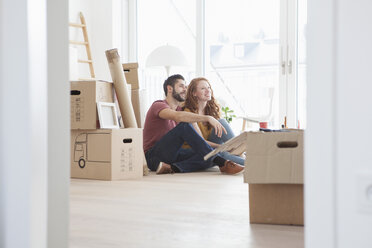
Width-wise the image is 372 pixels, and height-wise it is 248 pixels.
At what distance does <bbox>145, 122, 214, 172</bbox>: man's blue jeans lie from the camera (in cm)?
367

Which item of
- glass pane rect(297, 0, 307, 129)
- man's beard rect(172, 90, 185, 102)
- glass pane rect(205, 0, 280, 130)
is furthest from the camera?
glass pane rect(205, 0, 280, 130)

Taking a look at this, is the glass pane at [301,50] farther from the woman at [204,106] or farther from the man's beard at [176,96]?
the man's beard at [176,96]

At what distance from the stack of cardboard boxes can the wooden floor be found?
0.96 ft

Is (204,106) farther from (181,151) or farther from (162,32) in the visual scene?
(162,32)

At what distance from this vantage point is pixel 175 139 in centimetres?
371

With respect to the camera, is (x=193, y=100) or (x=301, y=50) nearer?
(x=193, y=100)

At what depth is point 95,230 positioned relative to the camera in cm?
160

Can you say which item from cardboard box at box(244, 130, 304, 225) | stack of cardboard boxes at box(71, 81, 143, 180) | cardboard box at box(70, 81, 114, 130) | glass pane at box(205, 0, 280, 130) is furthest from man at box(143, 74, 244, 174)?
cardboard box at box(244, 130, 304, 225)
